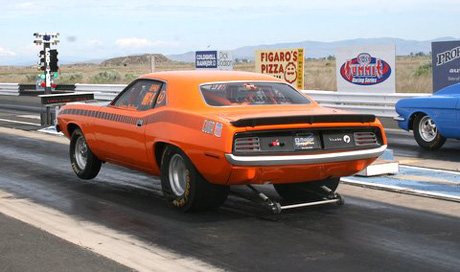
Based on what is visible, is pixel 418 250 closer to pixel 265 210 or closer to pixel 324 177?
pixel 324 177

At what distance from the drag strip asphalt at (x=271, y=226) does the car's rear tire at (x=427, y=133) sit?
14.4ft

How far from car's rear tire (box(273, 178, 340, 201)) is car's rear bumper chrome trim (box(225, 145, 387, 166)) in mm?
749

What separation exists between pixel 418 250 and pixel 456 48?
1403 centimetres

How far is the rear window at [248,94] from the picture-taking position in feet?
24.5

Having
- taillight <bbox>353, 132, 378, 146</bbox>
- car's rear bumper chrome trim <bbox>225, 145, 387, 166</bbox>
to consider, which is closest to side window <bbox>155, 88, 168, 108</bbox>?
car's rear bumper chrome trim <bbox>225, 145, 387, 166</bbox>

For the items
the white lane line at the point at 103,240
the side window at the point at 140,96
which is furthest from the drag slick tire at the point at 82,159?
the white lane line at the point at 103,240

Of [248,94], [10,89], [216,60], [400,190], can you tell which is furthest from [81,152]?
[10,89]

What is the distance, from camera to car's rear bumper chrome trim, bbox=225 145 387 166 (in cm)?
644

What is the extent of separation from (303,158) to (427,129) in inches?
279

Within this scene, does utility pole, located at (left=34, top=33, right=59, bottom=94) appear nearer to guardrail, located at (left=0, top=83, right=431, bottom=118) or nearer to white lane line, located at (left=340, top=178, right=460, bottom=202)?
guardrail, located at (left=0, top=83, right=431, bottom=118)

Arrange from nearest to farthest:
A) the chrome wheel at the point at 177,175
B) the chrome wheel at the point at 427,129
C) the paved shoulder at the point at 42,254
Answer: the paved shoulder at the point at 42,254 < the chrome wheel at the point at 177,175 < the chrome wheel at the point at 427,129

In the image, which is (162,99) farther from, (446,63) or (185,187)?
(446,63)

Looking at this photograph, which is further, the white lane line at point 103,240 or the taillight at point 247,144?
the taillight at point 247,144

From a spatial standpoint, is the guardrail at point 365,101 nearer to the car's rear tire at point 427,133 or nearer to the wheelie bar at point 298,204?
the car's rear tire at point 427,133
